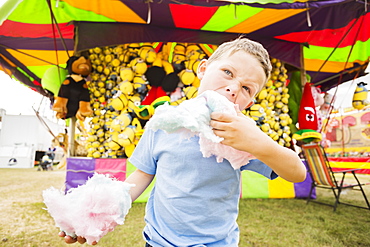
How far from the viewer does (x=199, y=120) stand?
1.51 feet

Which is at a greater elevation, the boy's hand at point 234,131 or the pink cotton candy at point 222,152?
the boy's hand at point 234,131

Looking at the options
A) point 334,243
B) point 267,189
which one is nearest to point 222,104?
point 334,243

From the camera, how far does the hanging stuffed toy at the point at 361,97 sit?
12.9 feet

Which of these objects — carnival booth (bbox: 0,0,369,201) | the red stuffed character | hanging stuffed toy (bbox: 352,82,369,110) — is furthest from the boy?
hanging stuffed toy (bbox: 352,82,369,110)

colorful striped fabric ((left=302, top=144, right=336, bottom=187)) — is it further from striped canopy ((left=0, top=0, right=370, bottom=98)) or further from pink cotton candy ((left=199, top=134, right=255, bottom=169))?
pink cotton candy ((left=199, top=134, right=255, bottom=169))

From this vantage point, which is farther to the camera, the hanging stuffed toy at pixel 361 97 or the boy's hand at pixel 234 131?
the hanging stuffed toy at pixel 361 97

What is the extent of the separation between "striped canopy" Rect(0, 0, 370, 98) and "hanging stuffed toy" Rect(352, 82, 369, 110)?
0.45m

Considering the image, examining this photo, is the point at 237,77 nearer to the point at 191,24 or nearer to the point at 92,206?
the point at 92,206

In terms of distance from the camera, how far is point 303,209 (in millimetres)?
2820

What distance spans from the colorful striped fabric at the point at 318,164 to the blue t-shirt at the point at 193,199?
2561 mm

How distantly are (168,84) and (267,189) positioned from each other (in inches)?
79.3

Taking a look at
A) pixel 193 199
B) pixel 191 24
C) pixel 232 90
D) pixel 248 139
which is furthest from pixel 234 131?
pixel 191 24

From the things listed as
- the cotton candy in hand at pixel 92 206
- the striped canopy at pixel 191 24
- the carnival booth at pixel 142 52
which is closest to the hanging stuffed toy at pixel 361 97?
the striped canopy at pixel 191 24

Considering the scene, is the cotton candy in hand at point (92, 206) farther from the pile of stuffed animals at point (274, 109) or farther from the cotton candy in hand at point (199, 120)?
the pile of stuffed animals at point (274, 109)
